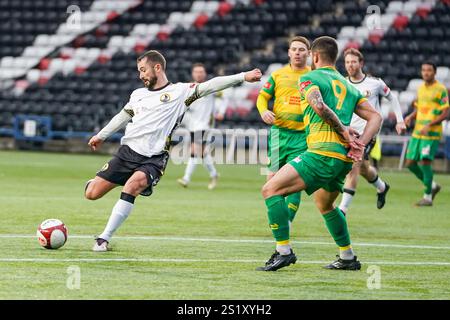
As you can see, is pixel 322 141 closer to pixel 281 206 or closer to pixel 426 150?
pixel 281 206

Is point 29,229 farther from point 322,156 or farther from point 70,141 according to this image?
point 70,141

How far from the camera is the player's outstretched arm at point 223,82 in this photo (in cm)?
1003

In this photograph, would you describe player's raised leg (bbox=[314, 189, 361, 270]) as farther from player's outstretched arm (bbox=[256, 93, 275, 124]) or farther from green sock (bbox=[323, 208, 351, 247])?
player's outstretched arm (bbox=[256, 93, 275, 124])

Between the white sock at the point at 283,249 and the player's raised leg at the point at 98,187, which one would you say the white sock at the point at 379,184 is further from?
the white sock at the point at 283,249

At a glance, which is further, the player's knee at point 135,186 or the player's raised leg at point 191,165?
the player's raised leg at point 191,165

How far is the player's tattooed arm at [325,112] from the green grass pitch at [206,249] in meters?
1.29

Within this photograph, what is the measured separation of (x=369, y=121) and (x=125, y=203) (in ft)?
9.10

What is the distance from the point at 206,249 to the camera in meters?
11.1

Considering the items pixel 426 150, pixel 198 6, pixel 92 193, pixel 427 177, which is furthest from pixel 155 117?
pixel 198 6

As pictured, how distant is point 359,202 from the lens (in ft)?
61.1

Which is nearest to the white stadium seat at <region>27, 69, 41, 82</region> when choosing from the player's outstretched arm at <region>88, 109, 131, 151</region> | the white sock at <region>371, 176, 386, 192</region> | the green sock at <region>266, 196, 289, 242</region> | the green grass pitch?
the green grass pitch

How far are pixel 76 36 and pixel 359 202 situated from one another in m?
20.6

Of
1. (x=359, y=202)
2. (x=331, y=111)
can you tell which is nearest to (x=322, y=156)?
(x=331, y=111)

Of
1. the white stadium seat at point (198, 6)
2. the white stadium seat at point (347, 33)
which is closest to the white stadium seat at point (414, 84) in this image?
the white stadium seat at point (347, 33)
